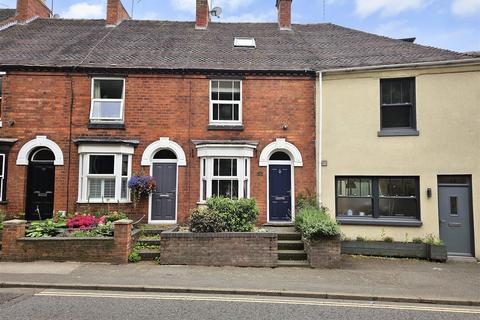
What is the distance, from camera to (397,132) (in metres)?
11.7

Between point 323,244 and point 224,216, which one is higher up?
point 224,216

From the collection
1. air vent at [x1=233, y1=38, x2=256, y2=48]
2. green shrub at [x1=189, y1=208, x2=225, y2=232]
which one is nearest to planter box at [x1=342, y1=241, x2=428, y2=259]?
green shrub at [x1=189, y1=208, x2=225, y2=232]

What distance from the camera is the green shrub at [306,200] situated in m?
12.0

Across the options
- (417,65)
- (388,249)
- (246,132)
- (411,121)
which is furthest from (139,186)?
(417,65)

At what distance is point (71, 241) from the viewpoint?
9.21m

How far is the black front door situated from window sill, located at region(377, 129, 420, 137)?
446 inches

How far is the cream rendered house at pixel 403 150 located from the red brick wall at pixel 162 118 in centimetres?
92

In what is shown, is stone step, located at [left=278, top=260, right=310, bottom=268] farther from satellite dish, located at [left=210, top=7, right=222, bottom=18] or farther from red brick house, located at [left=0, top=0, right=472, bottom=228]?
satellite dish, located at [left=210, top=7, right=222, bottom=18]

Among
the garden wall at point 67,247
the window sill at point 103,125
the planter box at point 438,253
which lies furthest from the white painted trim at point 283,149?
the garden wall at point 67,247

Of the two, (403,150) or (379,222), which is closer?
(379,222)

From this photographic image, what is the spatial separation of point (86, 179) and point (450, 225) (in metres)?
11.9

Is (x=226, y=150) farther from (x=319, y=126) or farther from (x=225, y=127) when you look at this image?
(x=319, y=126)

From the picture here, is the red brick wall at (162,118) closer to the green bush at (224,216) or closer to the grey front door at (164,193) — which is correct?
the grey front door at (164,193)

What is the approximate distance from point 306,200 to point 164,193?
4922mm
